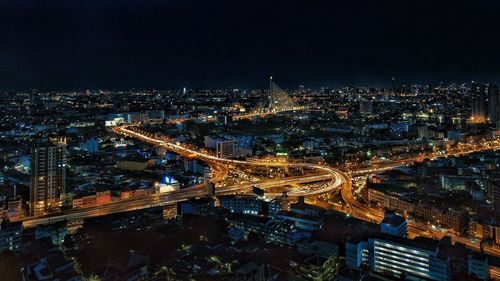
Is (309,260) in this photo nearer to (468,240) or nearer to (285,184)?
(468,240)

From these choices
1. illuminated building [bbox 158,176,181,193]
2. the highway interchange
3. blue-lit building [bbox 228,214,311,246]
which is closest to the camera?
blue-lit building [bbox 228,214,311,246]

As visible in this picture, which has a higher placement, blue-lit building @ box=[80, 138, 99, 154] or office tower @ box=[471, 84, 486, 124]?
office tower @ box=[471, 84, 486, 124]

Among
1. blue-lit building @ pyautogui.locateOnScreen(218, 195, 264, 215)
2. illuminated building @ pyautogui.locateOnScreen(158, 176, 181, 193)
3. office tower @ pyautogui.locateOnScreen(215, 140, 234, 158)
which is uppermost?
office tower @ pyautogui.locateOnScreen(215, 140, 234, 158)

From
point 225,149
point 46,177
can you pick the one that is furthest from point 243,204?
point 225,149

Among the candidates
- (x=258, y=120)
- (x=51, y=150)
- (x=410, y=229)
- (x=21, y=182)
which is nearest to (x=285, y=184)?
(x=410, y=229)

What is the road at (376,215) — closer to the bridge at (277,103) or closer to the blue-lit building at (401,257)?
the blue-lit building at (401,257)

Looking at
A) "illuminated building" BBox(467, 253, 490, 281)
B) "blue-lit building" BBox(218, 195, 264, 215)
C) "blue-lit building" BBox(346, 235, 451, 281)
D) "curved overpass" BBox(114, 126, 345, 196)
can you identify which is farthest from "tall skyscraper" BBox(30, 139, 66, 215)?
"illuminated building" BBox(467, 253, 490, 281)

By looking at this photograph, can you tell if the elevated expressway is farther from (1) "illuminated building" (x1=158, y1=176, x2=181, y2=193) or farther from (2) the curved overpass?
(1) "illuminated building" (x1=158, y1=176, x2=181, y2=193)

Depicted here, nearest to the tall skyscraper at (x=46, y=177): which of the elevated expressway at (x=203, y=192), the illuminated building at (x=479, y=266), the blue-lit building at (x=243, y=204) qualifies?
the elevated expressway at (x=203, y=192)
